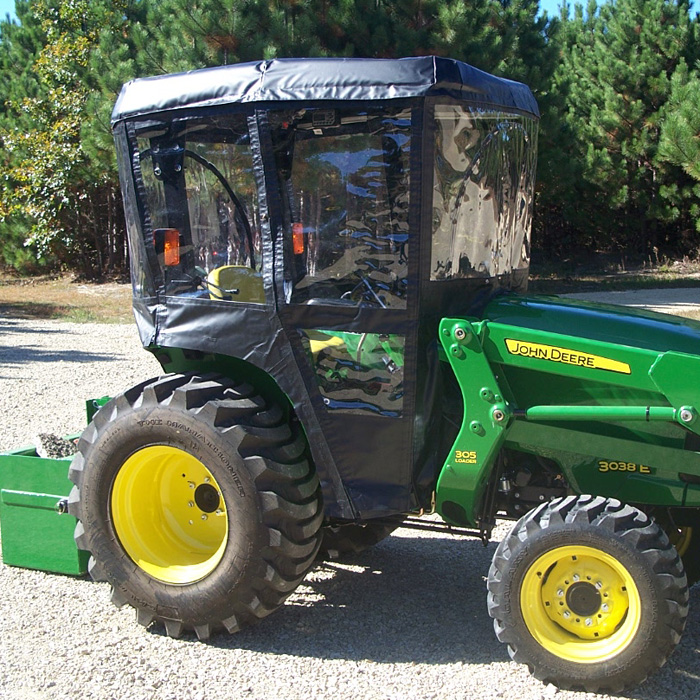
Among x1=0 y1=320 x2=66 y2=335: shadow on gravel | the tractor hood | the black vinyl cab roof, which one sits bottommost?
x1=0 y1=320 x2=66 y2=335: shadow on gravel

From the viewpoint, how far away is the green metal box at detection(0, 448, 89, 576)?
4.37 m

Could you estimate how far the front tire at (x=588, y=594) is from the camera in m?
3.17

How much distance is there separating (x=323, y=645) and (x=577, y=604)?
104 cm

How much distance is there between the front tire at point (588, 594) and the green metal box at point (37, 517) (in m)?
2.11

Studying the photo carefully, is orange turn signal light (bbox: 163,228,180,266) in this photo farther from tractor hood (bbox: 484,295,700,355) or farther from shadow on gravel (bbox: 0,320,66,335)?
shadow on gravel (bbox: 0,320,66,335)

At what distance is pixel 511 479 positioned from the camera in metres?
3.70

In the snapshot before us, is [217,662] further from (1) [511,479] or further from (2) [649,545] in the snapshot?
(2) [649,545]

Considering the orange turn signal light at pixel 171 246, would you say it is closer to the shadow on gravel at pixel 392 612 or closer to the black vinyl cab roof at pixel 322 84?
the black vinyl cab roof at pixel 322 84

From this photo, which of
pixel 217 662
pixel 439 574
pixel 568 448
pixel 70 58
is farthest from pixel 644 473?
pixel 70 58

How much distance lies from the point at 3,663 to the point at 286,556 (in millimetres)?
1167

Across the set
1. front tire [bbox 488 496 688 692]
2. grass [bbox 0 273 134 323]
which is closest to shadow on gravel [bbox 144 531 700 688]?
front tire [bbox 488 496 688 692]

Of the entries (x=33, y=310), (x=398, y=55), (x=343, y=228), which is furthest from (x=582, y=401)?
(x=33, y=310)

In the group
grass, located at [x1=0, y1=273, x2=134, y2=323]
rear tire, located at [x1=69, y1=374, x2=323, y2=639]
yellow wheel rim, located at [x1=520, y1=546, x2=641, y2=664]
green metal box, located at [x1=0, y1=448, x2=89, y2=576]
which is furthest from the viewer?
grass, located at [x1=0, y1=273, x2=134, y2=323]

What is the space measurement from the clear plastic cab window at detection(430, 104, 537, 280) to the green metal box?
212 cm
